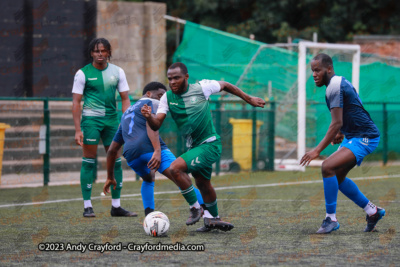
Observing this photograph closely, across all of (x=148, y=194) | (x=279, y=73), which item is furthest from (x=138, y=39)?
(x=148, y=194)

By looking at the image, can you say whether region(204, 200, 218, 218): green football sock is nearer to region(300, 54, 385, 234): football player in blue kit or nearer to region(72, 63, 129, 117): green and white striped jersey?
region(300, 54, 385, 234): football player in blue kit

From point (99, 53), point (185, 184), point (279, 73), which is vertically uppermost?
point (99, 53)

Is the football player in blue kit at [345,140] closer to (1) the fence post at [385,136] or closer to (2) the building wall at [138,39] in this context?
(1) the fence post at [385,136]

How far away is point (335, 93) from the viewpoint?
7.26m

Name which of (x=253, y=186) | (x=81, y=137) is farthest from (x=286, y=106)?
(x=81, y=137)

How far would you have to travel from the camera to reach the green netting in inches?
714

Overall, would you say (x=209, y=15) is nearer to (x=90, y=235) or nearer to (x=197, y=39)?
(x=197, y=39)

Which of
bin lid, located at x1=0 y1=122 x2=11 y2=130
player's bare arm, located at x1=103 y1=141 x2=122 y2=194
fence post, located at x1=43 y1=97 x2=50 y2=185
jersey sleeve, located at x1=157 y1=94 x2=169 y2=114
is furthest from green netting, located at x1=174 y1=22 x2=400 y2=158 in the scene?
jersey sleeve, located at x1=157 y1=94 x2=169 y2=114

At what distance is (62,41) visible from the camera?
1830cm

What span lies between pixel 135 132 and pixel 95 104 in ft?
3.64

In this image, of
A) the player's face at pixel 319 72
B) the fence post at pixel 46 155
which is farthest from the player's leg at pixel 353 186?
the fence post at pixel 46 155

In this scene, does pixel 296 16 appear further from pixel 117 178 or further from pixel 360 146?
pixel 360 146

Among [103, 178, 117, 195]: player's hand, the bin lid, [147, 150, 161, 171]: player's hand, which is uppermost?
[147, 150, 161, 171]: player's hand

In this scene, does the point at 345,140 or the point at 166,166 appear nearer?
the point at 345,140
